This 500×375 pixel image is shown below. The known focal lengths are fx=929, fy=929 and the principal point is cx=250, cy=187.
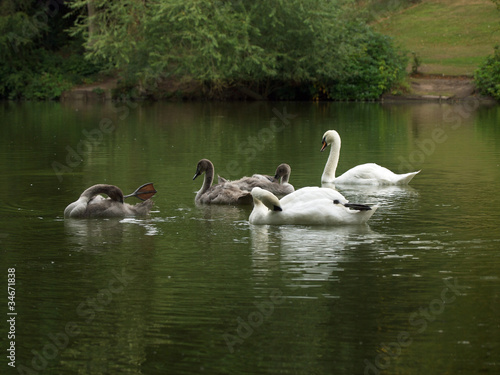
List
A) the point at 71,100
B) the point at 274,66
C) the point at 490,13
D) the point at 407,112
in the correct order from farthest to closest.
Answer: the point at 490,13, the point at 71,100, the point at 274,66, the point at 407,112

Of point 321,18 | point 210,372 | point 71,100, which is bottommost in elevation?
point 210,372

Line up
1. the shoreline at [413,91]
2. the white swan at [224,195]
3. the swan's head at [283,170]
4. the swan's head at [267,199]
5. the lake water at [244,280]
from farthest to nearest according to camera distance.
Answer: the shoreline at [413,91] → the swan's head at [283,170] → the white swan at [224,195] → the swan's head at [267,199] → the lake water at [244,280]

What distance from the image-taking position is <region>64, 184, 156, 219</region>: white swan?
12.1m

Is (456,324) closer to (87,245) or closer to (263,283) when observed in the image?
(263,283)

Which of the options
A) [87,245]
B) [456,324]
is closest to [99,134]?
[87,245]

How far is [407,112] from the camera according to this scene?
1389 inches

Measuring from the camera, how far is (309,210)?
36.7ft

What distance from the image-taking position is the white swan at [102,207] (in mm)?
12055

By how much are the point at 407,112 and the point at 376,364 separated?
97.3ft

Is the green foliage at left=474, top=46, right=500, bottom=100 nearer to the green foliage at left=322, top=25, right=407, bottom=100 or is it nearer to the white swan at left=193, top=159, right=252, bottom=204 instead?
the green foliage at left=322, top=25, right=407, bottom=100

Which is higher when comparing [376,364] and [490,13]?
[490,13]

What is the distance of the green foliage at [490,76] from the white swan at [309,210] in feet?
103

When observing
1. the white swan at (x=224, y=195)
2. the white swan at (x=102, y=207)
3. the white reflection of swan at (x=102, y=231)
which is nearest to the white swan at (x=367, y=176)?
the white swan at (x=224, y=195)

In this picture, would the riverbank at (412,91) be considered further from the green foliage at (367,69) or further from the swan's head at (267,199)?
the swan's head at (267,199)
